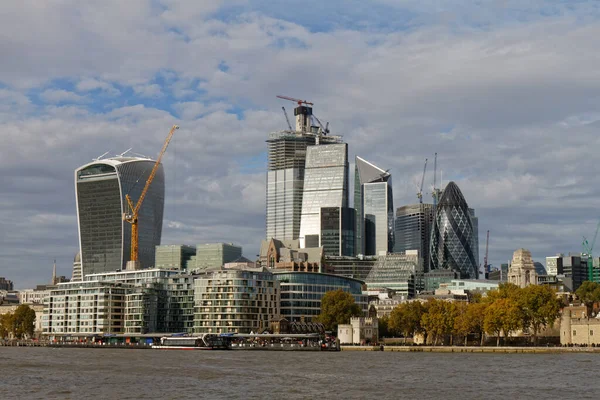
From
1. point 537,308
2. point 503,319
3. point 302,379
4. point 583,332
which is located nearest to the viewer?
point 302,379

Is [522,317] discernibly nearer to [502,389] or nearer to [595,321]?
[595,321]

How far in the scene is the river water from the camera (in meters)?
95.2

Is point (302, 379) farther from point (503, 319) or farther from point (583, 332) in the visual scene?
point (583, 332)

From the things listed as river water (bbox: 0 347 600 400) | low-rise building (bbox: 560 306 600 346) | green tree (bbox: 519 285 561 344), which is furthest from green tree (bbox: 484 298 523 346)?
river water (bbox: 0 347 600 400)

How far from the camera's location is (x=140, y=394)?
94.2 meters

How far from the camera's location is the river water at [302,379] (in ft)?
313

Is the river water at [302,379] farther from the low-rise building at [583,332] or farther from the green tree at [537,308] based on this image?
the green tree at [537,308]

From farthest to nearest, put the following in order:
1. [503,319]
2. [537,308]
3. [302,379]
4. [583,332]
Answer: [537,308]
[583,332]
[503,319]
[302,379]

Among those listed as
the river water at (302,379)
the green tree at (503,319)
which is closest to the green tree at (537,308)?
the green tree at (503,319)

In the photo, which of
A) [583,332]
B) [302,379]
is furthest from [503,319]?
[302,379]

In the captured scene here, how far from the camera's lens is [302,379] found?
111875mm

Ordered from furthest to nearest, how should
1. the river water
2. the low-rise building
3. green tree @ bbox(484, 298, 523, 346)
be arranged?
green tree @ bbox(484, 298, 523, 346) → the low-rise building → the river water

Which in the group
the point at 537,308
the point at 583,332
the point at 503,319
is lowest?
the point at 583,332

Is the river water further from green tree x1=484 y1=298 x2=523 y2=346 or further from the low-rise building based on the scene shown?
the low-rise building
